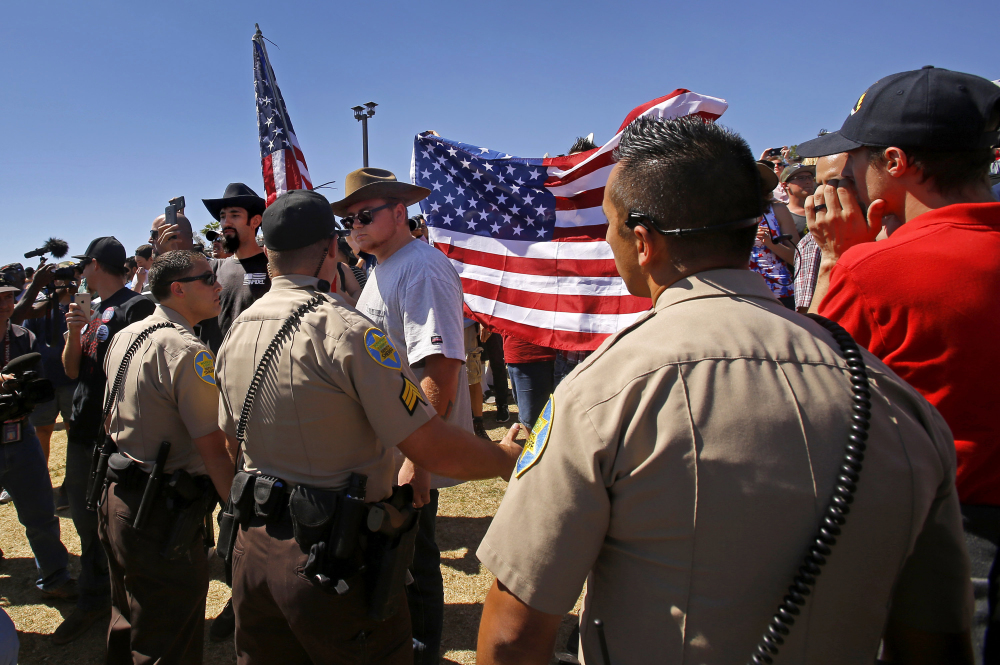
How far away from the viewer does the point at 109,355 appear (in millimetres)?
3150

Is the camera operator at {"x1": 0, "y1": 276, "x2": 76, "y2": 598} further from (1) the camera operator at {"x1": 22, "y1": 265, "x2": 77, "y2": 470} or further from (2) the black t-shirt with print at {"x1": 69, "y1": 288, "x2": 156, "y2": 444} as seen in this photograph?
(1) the camera operator at {"x1": 22, "y1": 265, "x2": 77, "y2": 470}

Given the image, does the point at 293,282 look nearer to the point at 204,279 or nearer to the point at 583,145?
the point at 204,279

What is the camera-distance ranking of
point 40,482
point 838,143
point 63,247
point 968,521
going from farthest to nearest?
point 63,247 → point 40,482 → point 838,143 → point 968,521

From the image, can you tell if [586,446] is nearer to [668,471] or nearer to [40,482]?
[668,471]

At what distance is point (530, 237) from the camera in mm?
4551

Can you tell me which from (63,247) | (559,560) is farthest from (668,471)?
(63,247)

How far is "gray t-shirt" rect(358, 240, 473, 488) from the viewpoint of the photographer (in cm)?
298

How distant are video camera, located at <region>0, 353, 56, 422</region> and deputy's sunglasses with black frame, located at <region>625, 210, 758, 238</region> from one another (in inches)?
135

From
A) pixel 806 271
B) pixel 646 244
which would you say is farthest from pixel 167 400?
pixel 806 271

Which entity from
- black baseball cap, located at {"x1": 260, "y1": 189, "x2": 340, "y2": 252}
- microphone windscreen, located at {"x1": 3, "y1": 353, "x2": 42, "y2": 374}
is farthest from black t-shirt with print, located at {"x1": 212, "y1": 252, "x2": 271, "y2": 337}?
black baseball cap, located at {"x1": 260, "y1": 189, "x2": 340, "y2": 252}

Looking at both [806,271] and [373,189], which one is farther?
[806,271]

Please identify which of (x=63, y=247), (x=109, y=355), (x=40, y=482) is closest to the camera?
(x=109, y=355)

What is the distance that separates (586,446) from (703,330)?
322mm

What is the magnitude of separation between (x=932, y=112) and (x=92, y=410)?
5083 mm
